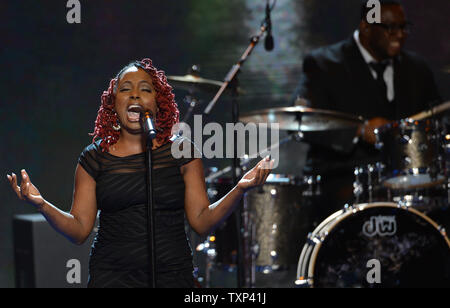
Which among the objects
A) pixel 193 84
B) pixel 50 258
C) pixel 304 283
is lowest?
pixel 304 283

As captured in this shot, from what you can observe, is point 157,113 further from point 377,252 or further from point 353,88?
point 353,88

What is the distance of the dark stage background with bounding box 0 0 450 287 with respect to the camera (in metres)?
5.44

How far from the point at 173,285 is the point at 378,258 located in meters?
2.03

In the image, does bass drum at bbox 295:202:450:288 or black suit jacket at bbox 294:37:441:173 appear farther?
black suit jacket at bbox 294:37:441:173

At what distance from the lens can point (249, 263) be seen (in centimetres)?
448

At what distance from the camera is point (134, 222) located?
2.39 metres

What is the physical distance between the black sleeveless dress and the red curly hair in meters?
0.08

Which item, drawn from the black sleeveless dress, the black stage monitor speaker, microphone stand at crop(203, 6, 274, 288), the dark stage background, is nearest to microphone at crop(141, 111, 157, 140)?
the black sleeveless dress

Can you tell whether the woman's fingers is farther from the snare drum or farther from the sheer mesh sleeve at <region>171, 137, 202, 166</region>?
the snare drum

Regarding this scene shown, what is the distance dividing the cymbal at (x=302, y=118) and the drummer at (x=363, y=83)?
16.5 inches

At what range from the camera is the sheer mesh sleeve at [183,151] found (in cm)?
252

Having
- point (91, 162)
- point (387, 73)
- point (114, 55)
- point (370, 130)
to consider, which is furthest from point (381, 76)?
point (91, 162)

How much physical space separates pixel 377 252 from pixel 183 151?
1.97 metres
